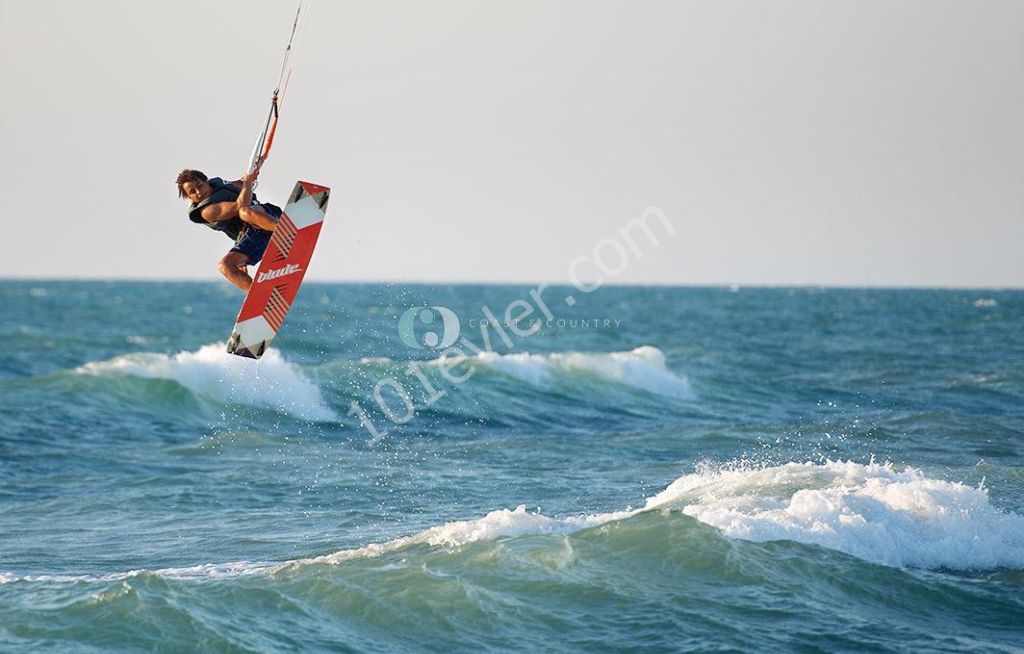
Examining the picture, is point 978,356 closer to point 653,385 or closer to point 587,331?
point 653,385

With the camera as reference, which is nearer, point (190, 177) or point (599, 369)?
point (190, 177)

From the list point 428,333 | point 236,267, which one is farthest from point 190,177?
point 428,333

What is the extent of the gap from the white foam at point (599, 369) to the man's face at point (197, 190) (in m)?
16.9

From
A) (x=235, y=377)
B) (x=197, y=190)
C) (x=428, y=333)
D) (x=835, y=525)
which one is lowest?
(x=835, y=525)

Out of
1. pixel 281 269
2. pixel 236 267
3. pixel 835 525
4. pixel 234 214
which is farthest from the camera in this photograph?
pixel 281 269

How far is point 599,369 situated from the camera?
28750mm

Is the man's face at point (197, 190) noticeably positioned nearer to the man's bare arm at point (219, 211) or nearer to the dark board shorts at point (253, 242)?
the man's bare arm at point (219, 211)

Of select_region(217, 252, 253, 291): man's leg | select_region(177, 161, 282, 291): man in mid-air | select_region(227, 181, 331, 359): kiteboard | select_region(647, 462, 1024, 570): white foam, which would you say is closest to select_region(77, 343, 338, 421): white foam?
select_region(227, 181, 331, 359): kiteboard

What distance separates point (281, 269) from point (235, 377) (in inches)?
569

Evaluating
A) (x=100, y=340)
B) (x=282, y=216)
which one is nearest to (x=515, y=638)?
(x=282, y=216)

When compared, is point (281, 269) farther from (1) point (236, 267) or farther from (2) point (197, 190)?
(2) point (197, 190)

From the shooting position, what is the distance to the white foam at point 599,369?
27.5 metres

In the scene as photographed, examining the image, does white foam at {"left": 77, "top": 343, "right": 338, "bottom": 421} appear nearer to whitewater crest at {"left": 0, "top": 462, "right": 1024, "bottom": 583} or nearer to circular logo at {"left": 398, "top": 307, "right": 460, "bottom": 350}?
whitewater crest at {"left": 0, "top": 462, "right": 1024, "bottom": 583}

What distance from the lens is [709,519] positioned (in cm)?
1108
